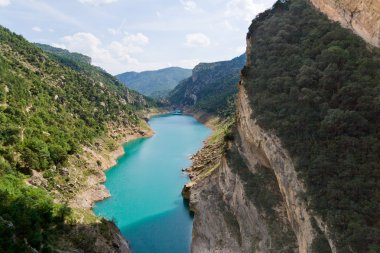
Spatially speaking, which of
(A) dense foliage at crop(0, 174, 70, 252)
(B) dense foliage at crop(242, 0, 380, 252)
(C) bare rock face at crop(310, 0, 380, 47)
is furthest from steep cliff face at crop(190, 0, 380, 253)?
(A) dense foliage at crop(0, 174, 70, 252)

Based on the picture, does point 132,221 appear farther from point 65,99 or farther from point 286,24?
point 65,99

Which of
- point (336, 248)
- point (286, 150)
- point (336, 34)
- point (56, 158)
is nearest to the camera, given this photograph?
point (336, 248)

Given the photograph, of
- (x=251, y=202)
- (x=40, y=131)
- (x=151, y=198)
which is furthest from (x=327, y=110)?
(x=40, y=131)

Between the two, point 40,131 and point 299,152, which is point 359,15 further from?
point 40,131

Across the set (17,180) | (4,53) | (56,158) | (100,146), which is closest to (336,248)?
(17,180)

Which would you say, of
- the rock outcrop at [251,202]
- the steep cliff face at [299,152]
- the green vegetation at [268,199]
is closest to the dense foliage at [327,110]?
the steep cliff face at [299,152]

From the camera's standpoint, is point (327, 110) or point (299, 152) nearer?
point (299, 152)

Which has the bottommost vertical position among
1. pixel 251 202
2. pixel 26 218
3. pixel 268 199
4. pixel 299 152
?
pixel 26 218

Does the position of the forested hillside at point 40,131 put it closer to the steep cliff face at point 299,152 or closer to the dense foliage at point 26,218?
the dense foliage at point 26,218
